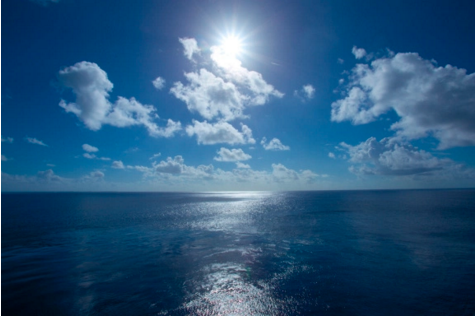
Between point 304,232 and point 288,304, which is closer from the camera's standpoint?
point 288,304

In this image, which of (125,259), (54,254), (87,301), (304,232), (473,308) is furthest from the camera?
(304,232)

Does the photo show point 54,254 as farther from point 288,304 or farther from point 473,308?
point 473,308

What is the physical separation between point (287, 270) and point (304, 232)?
18.3 m

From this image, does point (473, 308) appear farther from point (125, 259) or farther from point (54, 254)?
point (54, 254)

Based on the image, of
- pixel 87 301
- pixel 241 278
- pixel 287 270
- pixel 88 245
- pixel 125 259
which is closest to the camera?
pixel 87 301

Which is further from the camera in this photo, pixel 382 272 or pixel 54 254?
pixel 54 254

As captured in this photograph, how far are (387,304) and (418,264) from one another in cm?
1028

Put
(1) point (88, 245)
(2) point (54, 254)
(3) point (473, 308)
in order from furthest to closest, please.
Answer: (1) point (88, 245) < (2) point (54, 254) < (3) point (473, 308)

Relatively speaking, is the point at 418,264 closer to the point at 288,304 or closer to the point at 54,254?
the point at 288,304

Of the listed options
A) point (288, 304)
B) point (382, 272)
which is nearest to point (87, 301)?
point (288, 304)

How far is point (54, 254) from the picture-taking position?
24.1 meters

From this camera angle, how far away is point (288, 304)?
530 inches

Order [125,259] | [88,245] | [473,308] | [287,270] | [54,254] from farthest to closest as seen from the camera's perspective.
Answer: [88,245] → [54,254] → [125,259] → [287,270] → [473,308]

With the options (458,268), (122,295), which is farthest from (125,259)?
(458,268)
